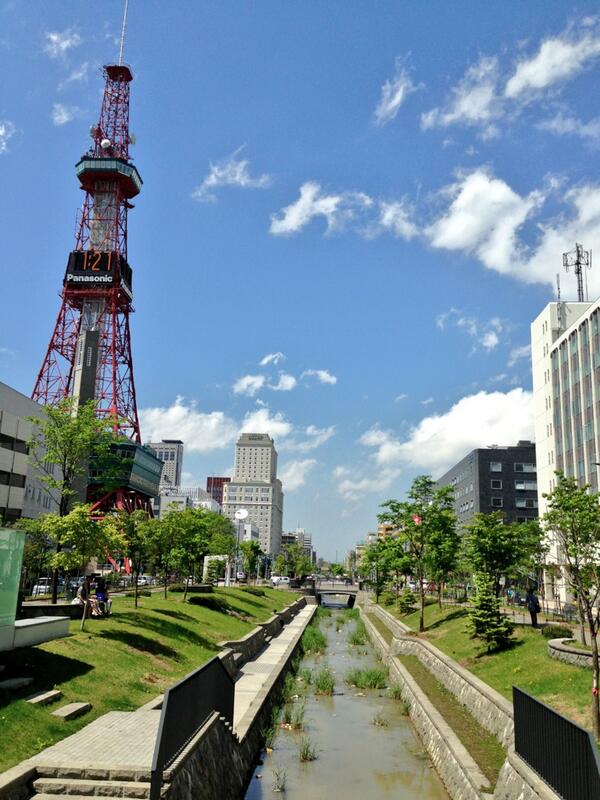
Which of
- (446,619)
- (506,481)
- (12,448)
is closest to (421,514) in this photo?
(446,619)

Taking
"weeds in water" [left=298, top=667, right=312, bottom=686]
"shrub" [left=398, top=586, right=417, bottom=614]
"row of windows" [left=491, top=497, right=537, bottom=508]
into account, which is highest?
"row of windows" [left=491, top=497, right=537, bottom=508]

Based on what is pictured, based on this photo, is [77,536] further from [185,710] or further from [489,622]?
[489,622]

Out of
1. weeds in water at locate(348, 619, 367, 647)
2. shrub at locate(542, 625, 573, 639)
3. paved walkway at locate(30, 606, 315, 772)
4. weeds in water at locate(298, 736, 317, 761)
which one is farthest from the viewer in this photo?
weeds in water at locate(348, 619, 367, 647)

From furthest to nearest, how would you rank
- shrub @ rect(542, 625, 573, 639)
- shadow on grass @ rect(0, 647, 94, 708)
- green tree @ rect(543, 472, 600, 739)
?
1. shrub @ rect(542, 625, 573, 639)
2. green tree @ rect(543, 472, 600, 739)
3. shadow on grass @ rect(0, 647, 94, 708)

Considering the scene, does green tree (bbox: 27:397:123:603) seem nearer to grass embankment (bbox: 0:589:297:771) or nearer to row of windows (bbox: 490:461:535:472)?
grass embankment (bbox: 0:589:297:771)

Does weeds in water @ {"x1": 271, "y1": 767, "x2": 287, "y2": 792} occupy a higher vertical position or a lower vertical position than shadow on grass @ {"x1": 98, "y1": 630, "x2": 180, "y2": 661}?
lower

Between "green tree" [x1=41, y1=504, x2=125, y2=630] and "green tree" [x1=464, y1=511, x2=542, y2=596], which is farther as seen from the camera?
"green tree" [x1=464, y1=511, x2=542, y2=596]

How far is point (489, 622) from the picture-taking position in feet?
89.3

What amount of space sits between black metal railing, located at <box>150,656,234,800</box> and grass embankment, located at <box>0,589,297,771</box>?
256 cm

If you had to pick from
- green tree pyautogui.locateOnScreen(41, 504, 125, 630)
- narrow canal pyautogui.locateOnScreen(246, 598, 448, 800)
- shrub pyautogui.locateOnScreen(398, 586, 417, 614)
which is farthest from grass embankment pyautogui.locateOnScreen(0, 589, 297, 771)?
shrub pyautogui.locateOnScreen(398, 586, 417, 614)

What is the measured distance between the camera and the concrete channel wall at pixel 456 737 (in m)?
12.1

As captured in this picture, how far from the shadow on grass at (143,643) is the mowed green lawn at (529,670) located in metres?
11.0

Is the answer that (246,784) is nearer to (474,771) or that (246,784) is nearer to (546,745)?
(474,771)

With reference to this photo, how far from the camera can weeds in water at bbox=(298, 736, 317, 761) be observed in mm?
19377
